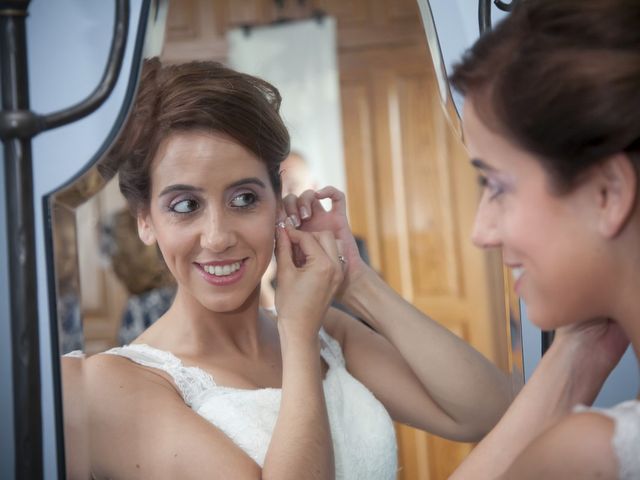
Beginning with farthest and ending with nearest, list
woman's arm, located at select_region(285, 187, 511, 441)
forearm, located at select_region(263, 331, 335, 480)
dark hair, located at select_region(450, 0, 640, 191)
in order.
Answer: woman's arm, located at select_region(285, 187, 511, 441) → forearm, located at select_region(263, 331, 335, 480) → dark hair, located at select_region(450, 0, 640, 191)

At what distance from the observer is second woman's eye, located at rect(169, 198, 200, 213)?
608mm

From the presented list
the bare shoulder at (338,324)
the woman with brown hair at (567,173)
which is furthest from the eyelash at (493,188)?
the bare shoulder at (338,324)

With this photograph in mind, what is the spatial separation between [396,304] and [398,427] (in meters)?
0.11

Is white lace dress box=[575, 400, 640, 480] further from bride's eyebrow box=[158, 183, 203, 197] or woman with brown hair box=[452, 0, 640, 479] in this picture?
bride's eyebrow box=[158, 183, 203, 197]

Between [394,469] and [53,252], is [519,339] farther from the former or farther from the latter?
[53,252]

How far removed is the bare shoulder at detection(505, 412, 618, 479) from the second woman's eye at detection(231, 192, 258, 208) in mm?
277

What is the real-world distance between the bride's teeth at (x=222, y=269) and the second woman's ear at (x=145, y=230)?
49mm

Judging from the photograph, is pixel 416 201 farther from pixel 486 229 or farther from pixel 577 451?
pixel 577 451

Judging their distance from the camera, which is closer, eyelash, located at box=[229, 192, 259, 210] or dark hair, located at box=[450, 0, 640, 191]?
dark hair, located at box=[450, 0, 640, 191]

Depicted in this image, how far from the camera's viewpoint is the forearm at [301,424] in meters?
0.58

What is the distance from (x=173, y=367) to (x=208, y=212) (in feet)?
0.43

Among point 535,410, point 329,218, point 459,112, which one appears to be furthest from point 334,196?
point 535,410

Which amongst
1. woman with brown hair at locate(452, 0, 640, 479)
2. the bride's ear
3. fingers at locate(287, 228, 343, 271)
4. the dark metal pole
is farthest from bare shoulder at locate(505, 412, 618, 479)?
the dark metal pole

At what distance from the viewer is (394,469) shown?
26.1 inches
